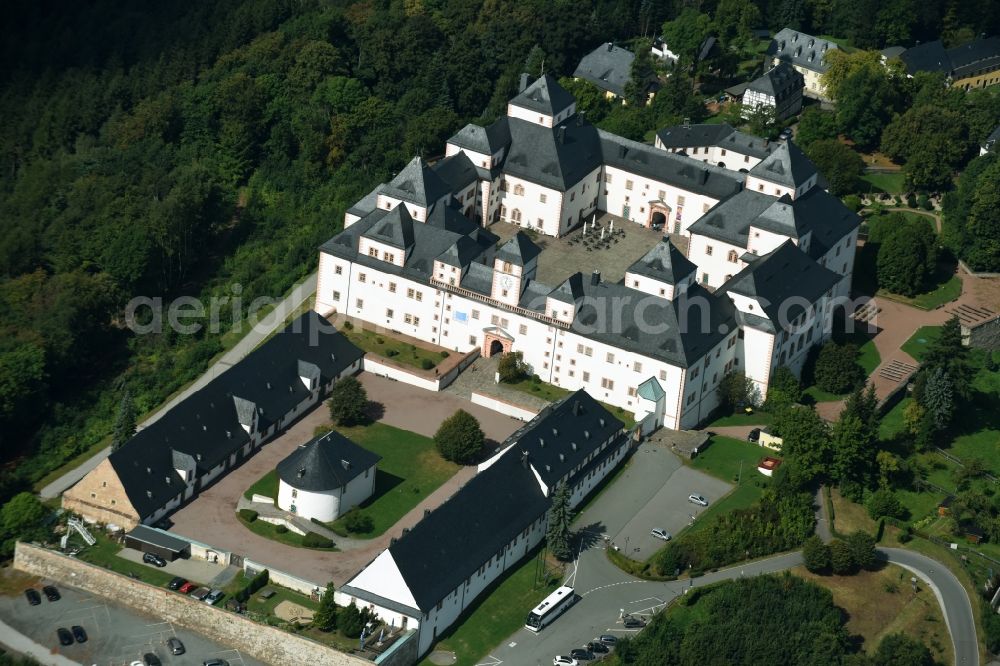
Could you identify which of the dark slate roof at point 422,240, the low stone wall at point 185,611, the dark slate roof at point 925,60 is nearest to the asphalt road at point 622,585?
the low stone wall at point 185,611

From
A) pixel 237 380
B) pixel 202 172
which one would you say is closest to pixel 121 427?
pixel 237 380

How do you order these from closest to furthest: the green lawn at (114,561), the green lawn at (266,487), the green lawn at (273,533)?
1. the green lawn at (114,561)
2. the green lawn at (273,533)
3. the green lawn at (266,487)

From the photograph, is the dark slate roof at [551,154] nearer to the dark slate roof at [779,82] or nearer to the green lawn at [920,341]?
the dark slate roof at [779,82]

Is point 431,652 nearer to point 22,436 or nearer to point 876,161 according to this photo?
point 22,436

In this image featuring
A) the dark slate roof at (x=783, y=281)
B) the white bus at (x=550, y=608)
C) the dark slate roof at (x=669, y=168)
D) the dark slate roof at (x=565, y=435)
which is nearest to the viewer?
the white bus at (x=550, y=608)

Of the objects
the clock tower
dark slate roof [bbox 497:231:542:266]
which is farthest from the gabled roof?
dark slate roof [bbox 497:231:542:266]

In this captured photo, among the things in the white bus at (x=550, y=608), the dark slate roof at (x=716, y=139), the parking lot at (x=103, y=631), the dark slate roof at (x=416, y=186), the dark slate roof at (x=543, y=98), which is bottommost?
the parking lot at (x=103, y=631)

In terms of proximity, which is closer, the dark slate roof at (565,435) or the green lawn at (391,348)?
the dark slate roof at (565,435)
